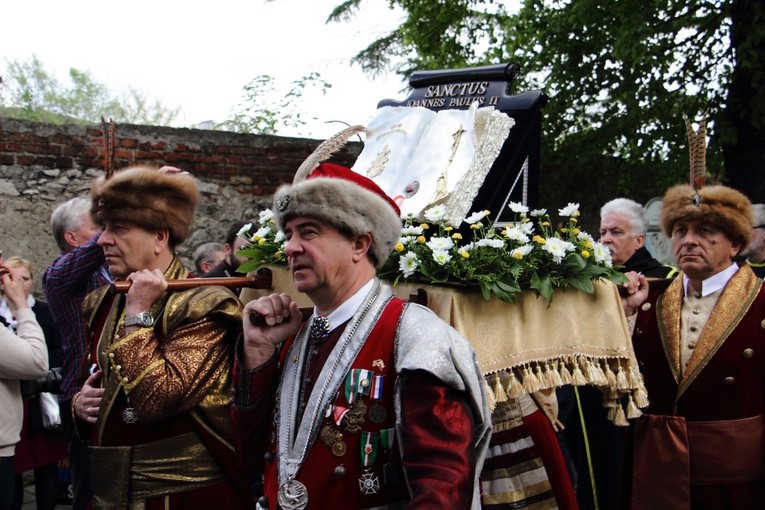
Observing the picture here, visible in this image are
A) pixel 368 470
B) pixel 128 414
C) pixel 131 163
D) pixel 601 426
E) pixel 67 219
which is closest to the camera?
pixel 368 470

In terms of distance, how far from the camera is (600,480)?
18.7ft

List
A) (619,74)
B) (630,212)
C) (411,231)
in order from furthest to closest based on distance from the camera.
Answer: (619,74), (630,212), (411,231)

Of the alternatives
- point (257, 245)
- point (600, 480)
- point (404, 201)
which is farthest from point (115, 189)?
point (600, 480)

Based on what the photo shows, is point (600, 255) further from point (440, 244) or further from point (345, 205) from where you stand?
point (345, 205)

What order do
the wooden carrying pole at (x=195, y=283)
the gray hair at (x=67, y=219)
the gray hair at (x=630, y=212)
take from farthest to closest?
the gray hair at (x=630, y=212)
the gray hair at (x=67, y=219)
the wooden carrying pole at (x=195, y=283)

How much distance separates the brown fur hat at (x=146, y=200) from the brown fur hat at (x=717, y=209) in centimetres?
229

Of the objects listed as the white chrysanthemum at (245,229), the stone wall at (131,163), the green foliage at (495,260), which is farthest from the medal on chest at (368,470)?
the stone wall at (131,163)

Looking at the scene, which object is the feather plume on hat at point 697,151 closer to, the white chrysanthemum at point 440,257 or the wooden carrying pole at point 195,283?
the white chrysanthemum at point 440,257

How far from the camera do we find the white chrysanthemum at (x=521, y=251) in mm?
3427

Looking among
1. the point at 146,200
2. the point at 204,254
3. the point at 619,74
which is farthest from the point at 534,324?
the point at 619,74

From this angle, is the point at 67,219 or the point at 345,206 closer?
the point at 345,206

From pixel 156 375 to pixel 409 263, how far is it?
986 mm

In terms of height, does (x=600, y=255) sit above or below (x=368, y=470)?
above

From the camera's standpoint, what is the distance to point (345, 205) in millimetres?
2549
